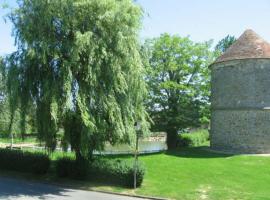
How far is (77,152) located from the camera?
1900cm

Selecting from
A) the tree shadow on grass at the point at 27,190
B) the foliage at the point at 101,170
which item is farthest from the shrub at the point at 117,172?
the tree shadow on grass at the point at 27,190

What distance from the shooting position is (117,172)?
17.6 m

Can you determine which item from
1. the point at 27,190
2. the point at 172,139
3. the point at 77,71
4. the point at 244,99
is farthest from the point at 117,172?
the point at 172,139

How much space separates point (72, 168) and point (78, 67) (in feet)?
16.3

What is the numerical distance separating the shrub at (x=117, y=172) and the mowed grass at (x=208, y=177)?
62 centimetres

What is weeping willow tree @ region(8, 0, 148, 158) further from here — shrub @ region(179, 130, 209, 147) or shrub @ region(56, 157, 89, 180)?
shrub @ region(179, 130, 209, 147)

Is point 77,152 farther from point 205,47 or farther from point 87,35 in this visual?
point 205,47

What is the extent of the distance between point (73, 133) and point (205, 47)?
840 inches

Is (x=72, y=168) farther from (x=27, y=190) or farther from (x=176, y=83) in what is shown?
(x=176, y=83)

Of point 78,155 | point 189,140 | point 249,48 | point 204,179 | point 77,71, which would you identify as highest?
point 249,48

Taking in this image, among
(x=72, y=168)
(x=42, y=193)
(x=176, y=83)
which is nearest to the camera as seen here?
(x=42, y=193)

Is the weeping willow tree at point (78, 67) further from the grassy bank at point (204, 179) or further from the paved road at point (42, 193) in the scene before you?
the grassy bank at point (204, 179)

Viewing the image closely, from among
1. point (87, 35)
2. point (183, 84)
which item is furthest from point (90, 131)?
point (183, 84)

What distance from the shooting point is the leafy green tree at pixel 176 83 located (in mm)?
34719
